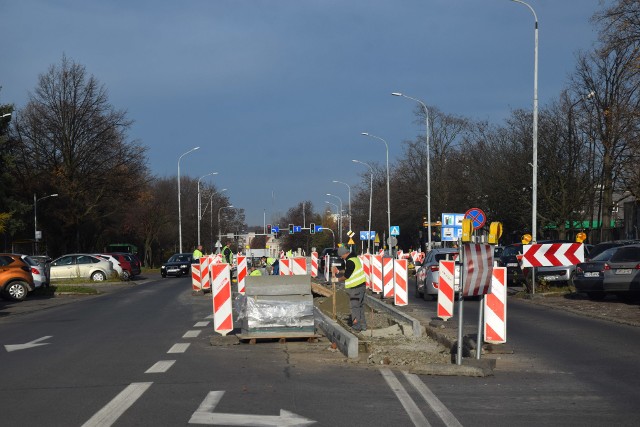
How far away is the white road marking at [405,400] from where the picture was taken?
8375 millimetres

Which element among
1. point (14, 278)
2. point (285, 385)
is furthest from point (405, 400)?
point (14, 278)

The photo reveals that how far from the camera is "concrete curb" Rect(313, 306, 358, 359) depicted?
13148 mm

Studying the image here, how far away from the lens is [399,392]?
1010 centimetres

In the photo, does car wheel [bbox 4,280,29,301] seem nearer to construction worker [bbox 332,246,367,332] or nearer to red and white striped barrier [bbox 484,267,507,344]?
construction worker [bbox 332,246,367,332]

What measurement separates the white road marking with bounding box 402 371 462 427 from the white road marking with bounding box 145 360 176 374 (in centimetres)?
318

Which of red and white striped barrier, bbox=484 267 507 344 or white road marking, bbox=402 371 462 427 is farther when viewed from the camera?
red and white striped barrier, bbox=484 267 507 344

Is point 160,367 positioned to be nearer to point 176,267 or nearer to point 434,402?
point 434,402

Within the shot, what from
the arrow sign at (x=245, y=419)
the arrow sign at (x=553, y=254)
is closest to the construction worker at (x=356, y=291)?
the arrow sign at (x=553, y=254)

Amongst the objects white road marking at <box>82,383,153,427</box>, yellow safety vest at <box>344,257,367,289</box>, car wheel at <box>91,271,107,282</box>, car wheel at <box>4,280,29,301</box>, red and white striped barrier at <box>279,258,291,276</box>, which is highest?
yellow safety vest at <box>344,257,367,289</box>

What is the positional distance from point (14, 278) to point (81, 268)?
639 inches

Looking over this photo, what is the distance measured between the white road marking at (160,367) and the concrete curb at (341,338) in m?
2.54

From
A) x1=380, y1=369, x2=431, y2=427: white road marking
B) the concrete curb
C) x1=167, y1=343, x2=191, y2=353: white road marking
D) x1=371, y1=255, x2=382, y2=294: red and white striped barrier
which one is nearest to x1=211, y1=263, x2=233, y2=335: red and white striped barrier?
x1=167, y1=343, x2=191, y2=353: white road marking

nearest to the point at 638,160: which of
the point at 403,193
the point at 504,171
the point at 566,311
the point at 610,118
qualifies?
the point at 610,118

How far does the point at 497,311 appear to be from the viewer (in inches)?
571
